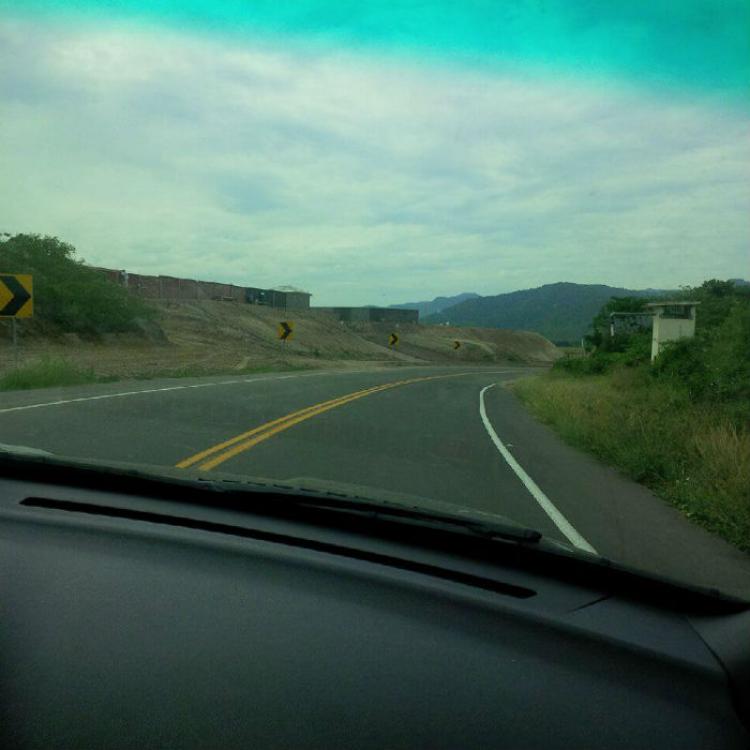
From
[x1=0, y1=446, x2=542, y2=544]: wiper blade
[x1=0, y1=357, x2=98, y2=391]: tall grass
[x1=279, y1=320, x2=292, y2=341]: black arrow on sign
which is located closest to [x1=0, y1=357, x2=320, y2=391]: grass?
[x1=0, y1=357, x2=98, y2=391]: tall grass

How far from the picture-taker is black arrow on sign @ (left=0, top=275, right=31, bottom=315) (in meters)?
20.9

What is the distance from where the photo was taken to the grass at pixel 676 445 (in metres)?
7.54

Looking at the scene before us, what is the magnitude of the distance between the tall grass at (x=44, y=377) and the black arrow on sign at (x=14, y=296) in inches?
70.7

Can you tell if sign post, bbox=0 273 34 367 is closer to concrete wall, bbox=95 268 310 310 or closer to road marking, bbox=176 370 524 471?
road marking, bbox=176 370 524 471

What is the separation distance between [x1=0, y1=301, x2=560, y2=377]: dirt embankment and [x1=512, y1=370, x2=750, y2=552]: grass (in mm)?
17762

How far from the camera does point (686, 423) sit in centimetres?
1192

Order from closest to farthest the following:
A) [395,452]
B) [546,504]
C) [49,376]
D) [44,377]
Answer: [546,504], [395,452], [44,377], [49,376]

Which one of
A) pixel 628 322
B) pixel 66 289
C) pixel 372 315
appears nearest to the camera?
pixel 66 289

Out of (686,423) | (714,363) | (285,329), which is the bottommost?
(686,423)

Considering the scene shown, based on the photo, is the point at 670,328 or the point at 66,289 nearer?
the point at 670,328

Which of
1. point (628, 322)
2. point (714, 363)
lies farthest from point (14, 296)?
point (628, 322)

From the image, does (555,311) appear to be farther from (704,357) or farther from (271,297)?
(704,357)

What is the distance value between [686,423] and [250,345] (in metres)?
43.3

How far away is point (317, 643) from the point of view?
2273mm
